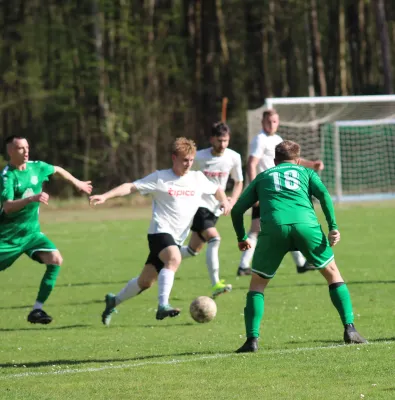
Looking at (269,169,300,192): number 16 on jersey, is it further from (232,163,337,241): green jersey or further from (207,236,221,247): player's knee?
(207,236,221,247): player's knee

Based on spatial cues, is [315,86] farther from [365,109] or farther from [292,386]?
[292,386]

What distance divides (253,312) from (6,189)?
3408 millimetres

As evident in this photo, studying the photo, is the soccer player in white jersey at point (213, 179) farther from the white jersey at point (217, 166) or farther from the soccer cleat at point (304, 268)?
the soccer cleat at point (304, 268)

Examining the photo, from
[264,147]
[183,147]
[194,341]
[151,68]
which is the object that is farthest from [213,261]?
[151,68]

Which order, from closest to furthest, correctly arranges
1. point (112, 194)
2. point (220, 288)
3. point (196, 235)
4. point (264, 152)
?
1. point (112, 194)
2. point (220, 288)
3. point (196, 235)
4. point (264, 152)

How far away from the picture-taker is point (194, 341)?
29.6ft

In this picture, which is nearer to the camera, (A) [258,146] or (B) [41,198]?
(B) [41,198]

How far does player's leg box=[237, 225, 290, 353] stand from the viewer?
7.87 m

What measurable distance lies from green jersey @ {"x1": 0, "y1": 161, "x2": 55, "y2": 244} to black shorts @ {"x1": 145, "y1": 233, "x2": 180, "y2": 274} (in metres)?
1.40

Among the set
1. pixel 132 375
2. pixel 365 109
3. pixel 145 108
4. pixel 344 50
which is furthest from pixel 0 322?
pixel 344 50

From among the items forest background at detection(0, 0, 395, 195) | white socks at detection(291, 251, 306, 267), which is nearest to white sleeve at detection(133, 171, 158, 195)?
white socks at detection(291, 251, 306, 267)

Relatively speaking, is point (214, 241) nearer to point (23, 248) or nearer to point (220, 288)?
point (220, 288)

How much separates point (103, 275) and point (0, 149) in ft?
91.1

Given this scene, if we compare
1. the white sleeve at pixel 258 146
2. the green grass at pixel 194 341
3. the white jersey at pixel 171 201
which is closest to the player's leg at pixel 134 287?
the green grass at pixel 194 341
